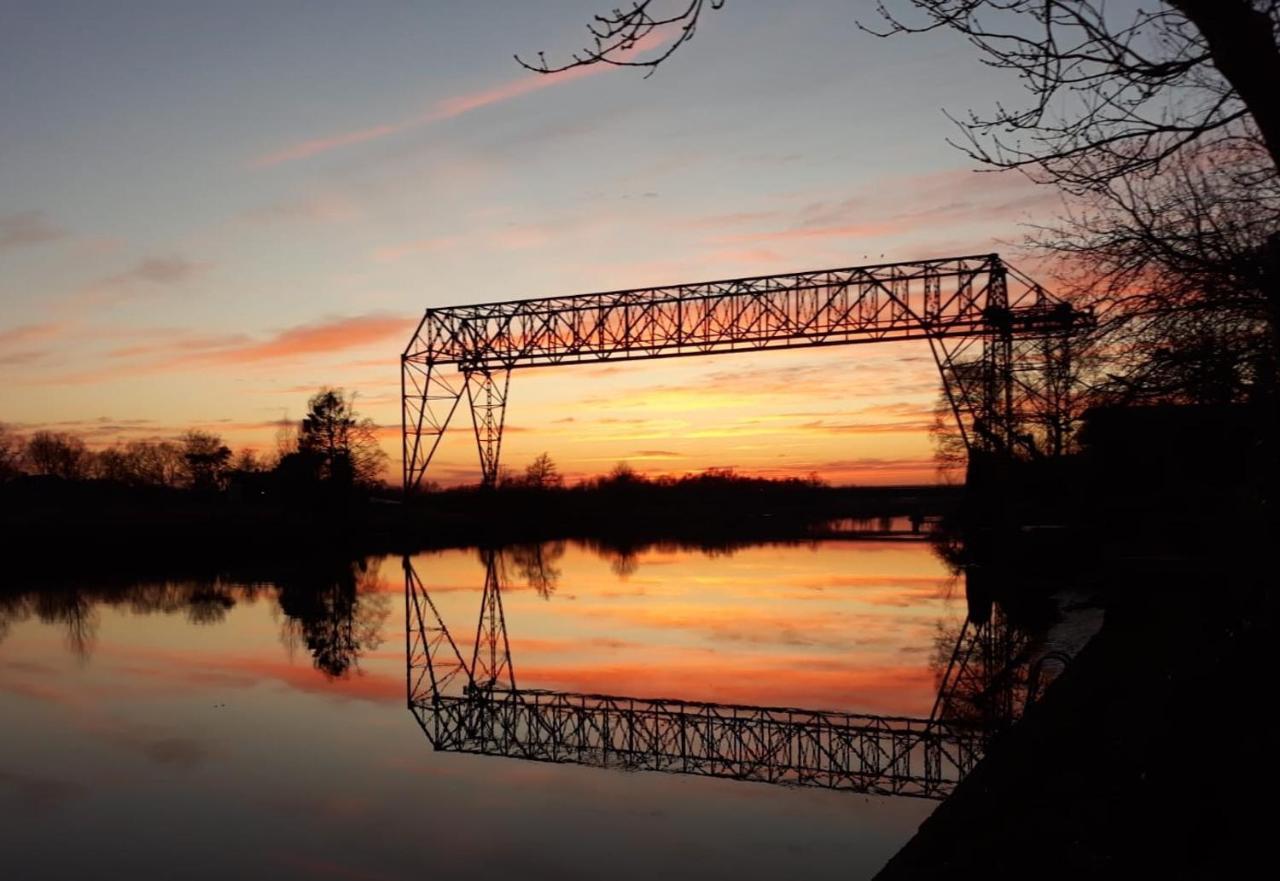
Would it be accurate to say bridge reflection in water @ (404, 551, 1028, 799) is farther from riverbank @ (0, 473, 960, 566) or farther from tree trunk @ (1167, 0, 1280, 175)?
riverbank @ (0, 473, 960, 566)

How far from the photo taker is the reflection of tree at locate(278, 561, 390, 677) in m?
21.3

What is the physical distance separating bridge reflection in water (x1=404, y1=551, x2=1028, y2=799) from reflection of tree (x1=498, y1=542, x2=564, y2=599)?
584 inches

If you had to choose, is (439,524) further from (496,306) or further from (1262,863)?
(1262,863)

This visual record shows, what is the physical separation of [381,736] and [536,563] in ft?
104

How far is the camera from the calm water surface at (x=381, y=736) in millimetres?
9586

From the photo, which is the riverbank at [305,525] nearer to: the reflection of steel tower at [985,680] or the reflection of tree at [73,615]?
the reflection of tree at [73,615]

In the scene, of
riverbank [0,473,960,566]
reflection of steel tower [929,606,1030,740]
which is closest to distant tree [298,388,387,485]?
riverbank [0,473,960,566]

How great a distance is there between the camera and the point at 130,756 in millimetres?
12992

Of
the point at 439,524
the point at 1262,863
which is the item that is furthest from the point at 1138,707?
the point at 439,524

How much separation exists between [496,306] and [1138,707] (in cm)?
3212

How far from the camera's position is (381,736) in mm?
14266

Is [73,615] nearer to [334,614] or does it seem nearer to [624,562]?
[334,614]

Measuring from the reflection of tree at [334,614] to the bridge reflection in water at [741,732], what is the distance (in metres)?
3.28

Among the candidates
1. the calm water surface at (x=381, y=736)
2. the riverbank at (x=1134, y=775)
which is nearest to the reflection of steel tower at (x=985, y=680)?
the calm water surface at (x=381, y=736)
